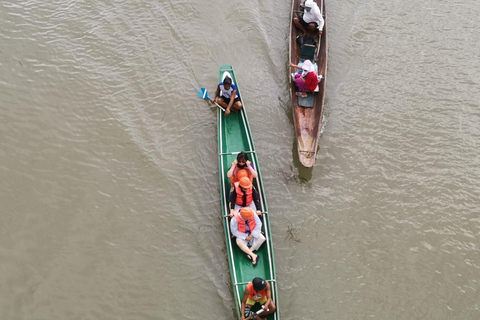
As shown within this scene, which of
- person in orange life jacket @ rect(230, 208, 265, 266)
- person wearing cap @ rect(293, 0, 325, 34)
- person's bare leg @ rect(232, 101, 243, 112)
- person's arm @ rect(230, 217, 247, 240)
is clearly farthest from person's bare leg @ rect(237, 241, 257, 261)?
person wearing cap @ rect(293, 0, 325, 34)

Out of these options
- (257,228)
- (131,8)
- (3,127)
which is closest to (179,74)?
(131,8)

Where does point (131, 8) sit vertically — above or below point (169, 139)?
above

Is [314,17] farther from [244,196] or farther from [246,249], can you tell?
[246,249]

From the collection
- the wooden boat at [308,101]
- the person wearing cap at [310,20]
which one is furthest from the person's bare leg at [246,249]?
the person wearing cap at [310,20]

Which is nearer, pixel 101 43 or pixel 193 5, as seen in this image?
pixel 101 43

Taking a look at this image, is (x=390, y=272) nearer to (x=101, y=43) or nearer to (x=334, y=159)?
(x=334, y=159)

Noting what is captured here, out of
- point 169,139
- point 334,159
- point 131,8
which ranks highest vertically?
point 131,8
